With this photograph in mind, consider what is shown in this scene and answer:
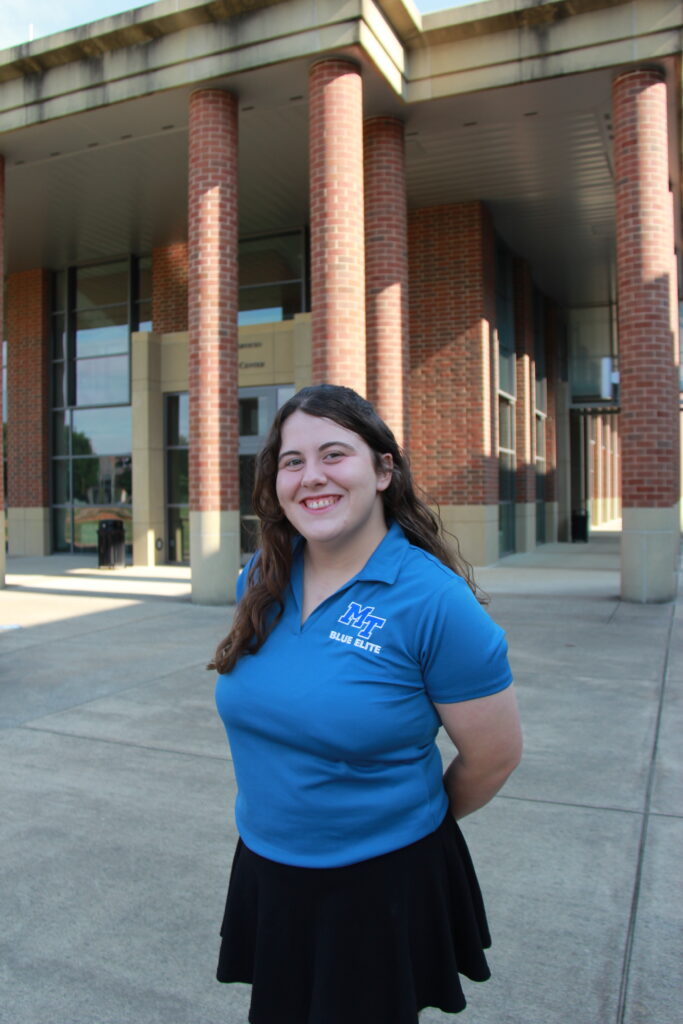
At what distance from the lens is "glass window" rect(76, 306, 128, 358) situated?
19328 mm

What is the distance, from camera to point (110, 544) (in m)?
16.6

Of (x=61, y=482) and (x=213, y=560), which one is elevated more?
(x=61, y=482)

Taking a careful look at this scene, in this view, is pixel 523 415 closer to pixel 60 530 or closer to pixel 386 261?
pixel 386 261

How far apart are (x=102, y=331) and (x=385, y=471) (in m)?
19.0

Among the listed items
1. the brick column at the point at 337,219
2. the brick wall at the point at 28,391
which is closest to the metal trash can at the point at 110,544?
the brick wall at the point at 28,391

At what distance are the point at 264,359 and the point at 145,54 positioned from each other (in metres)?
6.00

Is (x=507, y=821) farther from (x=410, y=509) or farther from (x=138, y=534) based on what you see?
(x=138, y=534)

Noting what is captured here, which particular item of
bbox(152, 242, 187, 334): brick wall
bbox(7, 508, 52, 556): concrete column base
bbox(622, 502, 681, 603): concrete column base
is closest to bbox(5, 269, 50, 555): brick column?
bbox(7, 508, 52, 556): concrete column base

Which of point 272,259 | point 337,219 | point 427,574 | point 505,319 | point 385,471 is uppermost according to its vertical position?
point 272,259

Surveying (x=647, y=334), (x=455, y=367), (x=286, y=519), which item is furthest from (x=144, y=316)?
(x=286, y=519)

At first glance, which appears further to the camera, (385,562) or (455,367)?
(455,367)

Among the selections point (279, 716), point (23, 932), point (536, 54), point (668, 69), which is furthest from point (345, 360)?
point (279, 716)

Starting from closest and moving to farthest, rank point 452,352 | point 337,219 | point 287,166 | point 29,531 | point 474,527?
point 337,219
point 287,166
point 474,527
point 452,352
point 29,531

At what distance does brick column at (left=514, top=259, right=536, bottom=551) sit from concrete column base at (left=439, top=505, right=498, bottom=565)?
11.2ft
